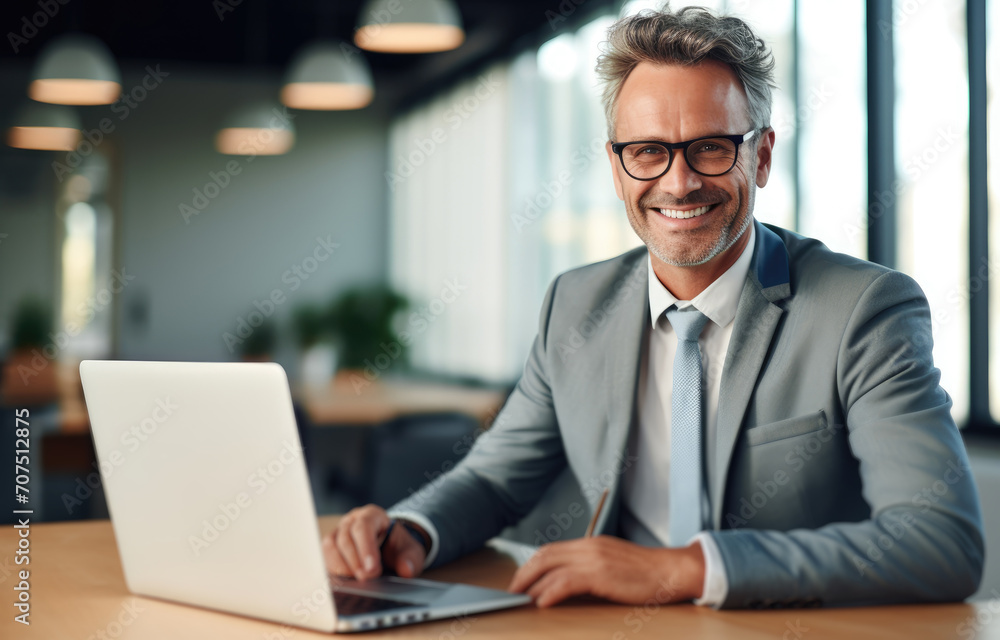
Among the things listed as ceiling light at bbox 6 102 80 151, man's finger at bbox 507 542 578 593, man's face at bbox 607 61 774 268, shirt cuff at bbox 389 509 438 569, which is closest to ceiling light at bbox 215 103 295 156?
ceiling light at bbox 6 102 80 151

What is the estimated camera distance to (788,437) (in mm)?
1456

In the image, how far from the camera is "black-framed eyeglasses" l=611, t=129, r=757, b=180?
157 centimetres

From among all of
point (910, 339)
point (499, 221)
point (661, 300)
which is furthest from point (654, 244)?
point (499, 221)

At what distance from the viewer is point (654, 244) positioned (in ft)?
5.38

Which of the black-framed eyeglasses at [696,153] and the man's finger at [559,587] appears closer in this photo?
the man's finger at [559,587]

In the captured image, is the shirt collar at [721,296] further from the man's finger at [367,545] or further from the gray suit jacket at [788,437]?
the man's finger at [367,545]

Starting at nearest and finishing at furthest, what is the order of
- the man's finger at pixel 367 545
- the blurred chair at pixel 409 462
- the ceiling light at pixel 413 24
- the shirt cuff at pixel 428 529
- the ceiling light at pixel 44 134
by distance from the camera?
the man's finger at pixel 367 545
the shirt cuff at pixel 428 529
the blurred chair at pixel 409 462
the ceiling light at pixel 413 24
the ceiling light at pixel 44 134

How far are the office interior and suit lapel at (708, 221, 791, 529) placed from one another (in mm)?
438

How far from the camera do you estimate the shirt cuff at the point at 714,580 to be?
1.17 metres

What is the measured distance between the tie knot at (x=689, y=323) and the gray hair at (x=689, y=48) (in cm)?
35

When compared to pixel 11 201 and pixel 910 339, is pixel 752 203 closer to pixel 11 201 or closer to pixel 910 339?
A: pixel 910 339

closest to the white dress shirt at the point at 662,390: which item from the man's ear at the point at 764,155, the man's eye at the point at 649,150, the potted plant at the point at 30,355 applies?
the man's ear at the point at 764,155

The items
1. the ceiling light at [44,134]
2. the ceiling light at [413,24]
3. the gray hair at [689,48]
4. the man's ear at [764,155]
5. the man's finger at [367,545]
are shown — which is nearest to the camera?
the man's finger at [367,545]

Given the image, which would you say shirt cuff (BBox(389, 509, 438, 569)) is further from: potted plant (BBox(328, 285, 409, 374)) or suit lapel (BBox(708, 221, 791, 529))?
potted plant (BBox(328, 285, 409, 374))
